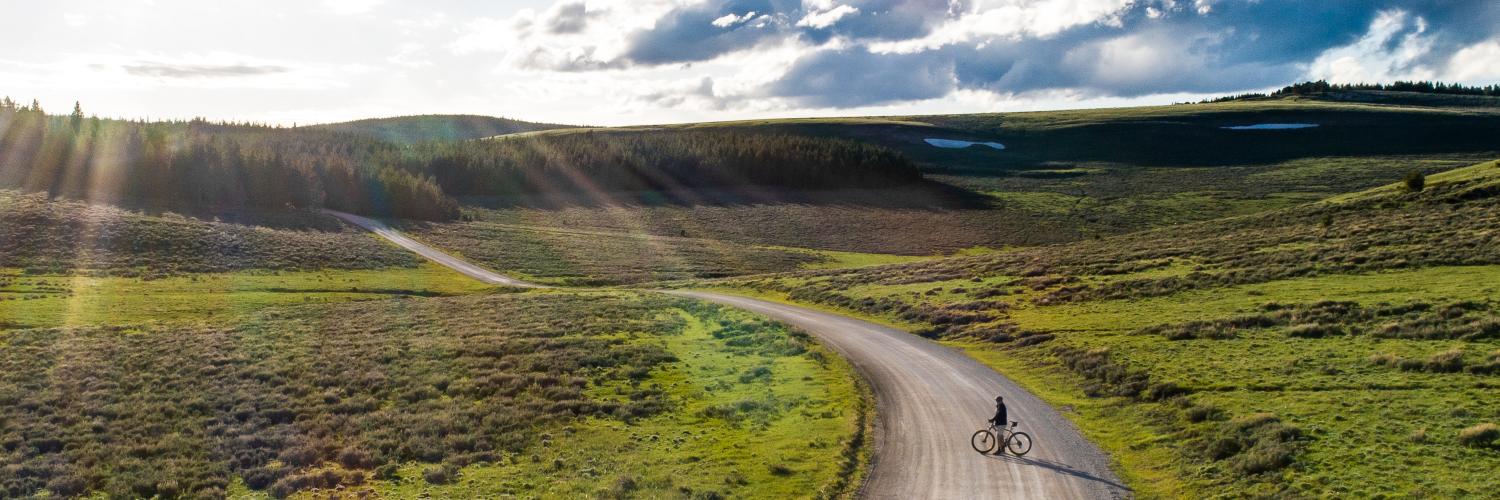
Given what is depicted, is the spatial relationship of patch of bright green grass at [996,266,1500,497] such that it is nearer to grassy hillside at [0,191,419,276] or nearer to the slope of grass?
the slope of grass

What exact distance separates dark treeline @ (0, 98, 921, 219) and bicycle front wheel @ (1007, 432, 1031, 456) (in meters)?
106

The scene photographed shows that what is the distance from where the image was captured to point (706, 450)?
23.0 metres

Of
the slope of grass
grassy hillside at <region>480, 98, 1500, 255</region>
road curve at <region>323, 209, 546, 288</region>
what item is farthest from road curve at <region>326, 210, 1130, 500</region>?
grassy hillside at <region>480, 98, 1500, 255</region>

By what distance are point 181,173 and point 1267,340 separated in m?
118

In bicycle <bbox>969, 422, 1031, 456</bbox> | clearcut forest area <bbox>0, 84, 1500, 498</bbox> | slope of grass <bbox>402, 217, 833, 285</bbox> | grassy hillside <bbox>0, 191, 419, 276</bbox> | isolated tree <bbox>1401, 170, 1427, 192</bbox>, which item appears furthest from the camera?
slope of grass <bbox>402, 217, 833, 285</bbox>

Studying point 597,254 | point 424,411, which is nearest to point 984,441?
point 424,411

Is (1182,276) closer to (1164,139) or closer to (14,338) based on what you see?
(14,338)

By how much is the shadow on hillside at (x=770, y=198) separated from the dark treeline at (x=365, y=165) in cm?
539

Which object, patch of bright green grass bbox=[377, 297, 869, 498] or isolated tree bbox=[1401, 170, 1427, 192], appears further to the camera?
isolated tree bbox=[1401, 170, 1427, 192]

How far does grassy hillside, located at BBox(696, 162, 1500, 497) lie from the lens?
795 inches

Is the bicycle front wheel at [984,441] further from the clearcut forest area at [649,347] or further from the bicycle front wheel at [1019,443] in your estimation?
the clearcut forest area at [649,347]

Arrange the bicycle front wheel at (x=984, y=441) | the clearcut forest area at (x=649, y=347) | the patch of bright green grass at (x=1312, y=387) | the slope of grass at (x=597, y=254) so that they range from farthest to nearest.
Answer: the slope of grass at (x=597, y=254), the bicycle front wheel at (x=984, y=441), the clearcut forest area at (x=649, y=347), the patch of bright green grass at (x=1312, y=387)

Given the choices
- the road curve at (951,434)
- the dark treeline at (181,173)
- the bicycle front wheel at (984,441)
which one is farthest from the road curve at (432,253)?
the bicycle front wheel at (984,441)

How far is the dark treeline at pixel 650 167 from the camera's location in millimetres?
152500
